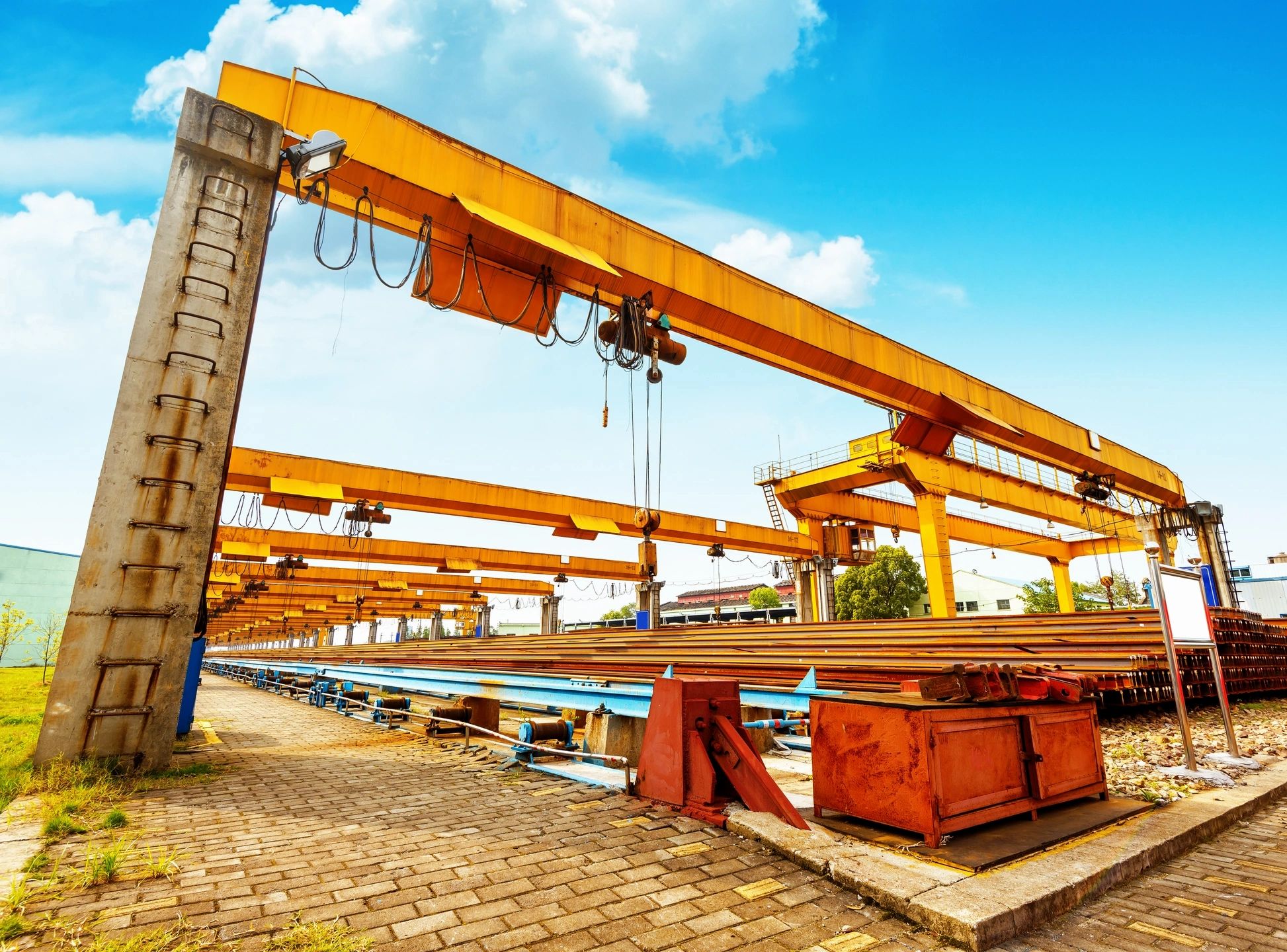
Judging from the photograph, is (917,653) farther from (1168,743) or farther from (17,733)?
(17,733)

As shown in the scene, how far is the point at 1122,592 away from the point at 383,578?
47714mm

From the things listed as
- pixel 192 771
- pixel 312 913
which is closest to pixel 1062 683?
pixel 312 913

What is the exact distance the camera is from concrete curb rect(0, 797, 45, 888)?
8.89 ft

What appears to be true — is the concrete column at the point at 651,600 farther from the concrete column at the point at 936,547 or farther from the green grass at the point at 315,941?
the green grass at the point at 315,941

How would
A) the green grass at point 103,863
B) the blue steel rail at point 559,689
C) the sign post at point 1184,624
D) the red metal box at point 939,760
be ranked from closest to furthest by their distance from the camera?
the green grass at point 103,863, the red metal box at point 939,760, the sign post at point 1184,624, the blue steel rail at point 559,689

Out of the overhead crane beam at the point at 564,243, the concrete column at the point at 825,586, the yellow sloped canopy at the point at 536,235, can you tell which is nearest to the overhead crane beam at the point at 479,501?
the concrete column at the point at 825,586

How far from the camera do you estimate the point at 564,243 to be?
6816mm

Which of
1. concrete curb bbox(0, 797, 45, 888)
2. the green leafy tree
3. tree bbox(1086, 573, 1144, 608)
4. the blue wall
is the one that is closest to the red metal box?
concrete curb bbox(0, 797, 45, 888)

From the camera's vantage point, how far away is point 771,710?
7.38m

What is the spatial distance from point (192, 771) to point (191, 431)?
2.86 metres

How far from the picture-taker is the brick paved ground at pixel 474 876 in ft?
7.29

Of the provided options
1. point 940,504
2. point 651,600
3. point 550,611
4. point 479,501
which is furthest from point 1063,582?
point 479,501

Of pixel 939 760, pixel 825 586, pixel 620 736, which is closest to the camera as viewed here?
pixel 939 760

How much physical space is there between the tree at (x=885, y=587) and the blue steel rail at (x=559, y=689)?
32.3 meters
